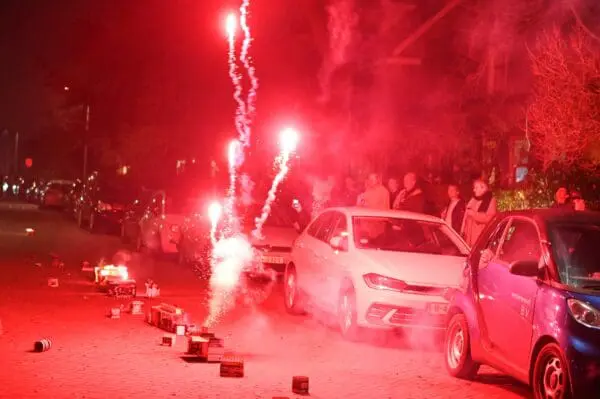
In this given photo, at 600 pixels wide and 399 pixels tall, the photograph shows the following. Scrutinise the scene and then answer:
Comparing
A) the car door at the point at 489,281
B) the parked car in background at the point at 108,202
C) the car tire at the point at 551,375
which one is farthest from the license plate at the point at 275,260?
the parked car in background at the point at 108,202

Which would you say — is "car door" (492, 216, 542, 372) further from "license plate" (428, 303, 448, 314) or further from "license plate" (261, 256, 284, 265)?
"license plate" (261, 256, 284, 265)

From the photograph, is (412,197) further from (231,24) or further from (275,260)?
(231,24)

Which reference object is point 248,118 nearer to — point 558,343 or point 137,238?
point 137,238

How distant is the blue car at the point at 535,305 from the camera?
8055 millimetres

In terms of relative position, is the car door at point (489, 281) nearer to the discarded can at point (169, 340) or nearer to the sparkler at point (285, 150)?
the discarded can at point (169, 340)

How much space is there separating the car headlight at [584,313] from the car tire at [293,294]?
684 centimetres

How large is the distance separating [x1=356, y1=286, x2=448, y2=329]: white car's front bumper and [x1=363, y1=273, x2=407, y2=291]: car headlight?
63mm

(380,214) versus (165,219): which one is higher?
(380,214)

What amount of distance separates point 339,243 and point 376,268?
0.96 meters

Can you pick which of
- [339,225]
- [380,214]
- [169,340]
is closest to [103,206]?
[339,225]

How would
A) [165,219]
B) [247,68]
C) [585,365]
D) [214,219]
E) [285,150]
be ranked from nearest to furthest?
[585,365] < [214,219] < [165,219] < [285,150] < [247,68]

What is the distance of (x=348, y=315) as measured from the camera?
12594 mm

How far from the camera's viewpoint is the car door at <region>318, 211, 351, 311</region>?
42.7 feet

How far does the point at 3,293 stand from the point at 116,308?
307 centimetres
